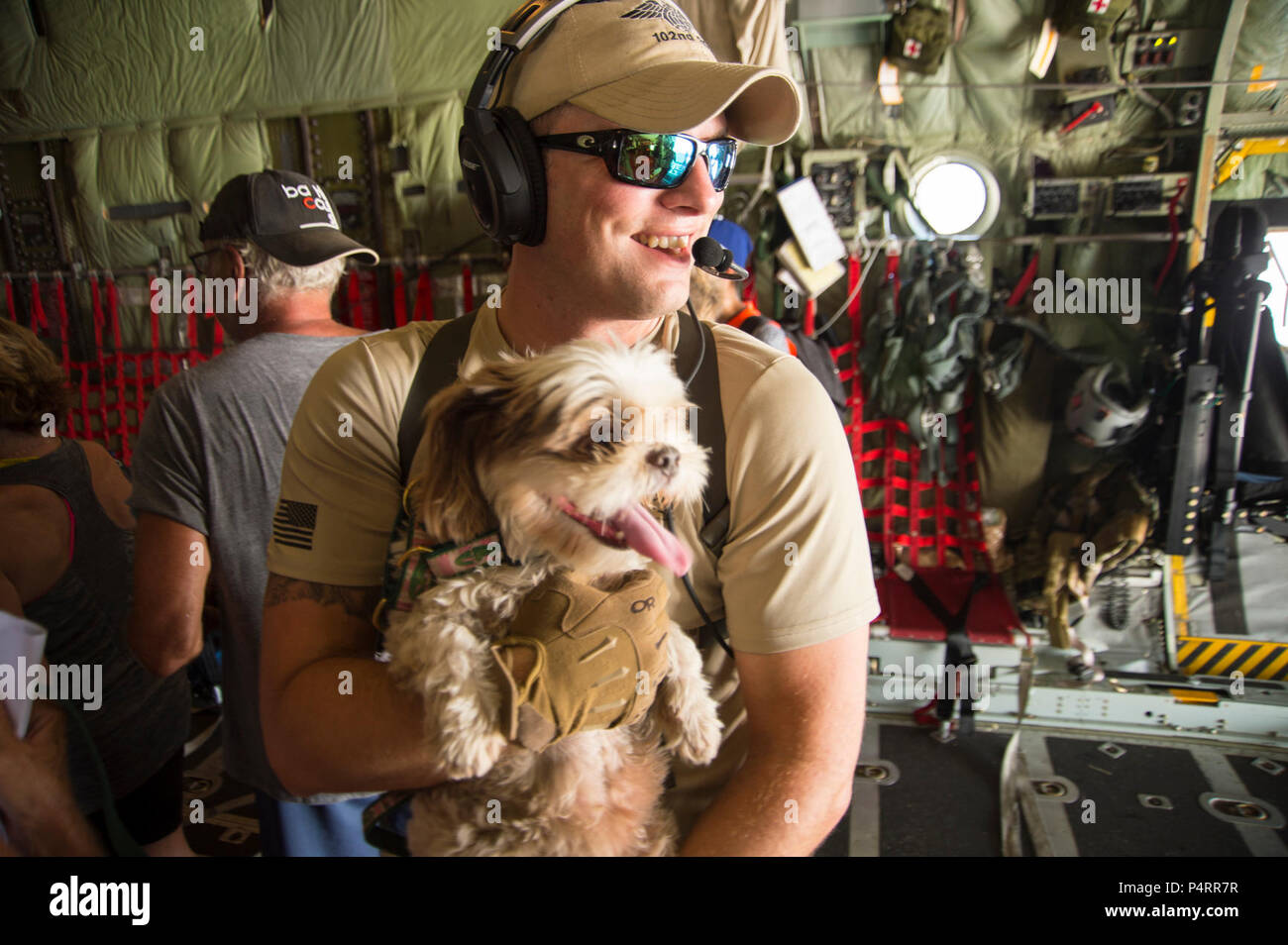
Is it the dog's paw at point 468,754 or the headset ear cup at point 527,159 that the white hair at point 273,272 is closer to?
the headset ear cup at point 527,159

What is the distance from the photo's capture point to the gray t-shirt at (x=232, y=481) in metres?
1.49

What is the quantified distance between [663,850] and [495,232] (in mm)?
971

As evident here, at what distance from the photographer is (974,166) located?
367 cm

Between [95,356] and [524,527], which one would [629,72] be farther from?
[95,356]

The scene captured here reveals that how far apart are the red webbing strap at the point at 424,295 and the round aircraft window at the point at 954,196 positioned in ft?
10.2

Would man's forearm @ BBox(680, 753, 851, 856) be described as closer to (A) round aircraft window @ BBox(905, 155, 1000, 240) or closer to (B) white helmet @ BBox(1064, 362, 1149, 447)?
(B) white helmet @ BBox(1064, 362, 1149, 447)

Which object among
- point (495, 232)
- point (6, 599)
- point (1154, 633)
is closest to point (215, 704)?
point (6, 599)

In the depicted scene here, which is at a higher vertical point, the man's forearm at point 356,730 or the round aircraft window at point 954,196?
the round aircraft window at point 954,196

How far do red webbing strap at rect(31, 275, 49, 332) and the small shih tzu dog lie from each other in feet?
6.64

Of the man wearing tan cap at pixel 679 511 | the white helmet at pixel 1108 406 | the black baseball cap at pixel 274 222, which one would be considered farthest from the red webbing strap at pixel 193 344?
the white helmet at pixel 1108 406

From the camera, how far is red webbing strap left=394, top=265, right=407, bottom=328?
421 centimetres

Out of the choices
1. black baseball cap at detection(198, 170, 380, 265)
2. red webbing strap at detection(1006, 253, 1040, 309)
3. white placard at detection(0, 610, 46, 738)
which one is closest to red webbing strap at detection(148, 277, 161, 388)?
black baseball cap at detection(198, 170, 380, 265)

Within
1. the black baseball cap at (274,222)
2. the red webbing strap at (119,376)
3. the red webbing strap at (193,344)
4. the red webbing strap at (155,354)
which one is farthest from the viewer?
the red webbing strap at (193,344)
